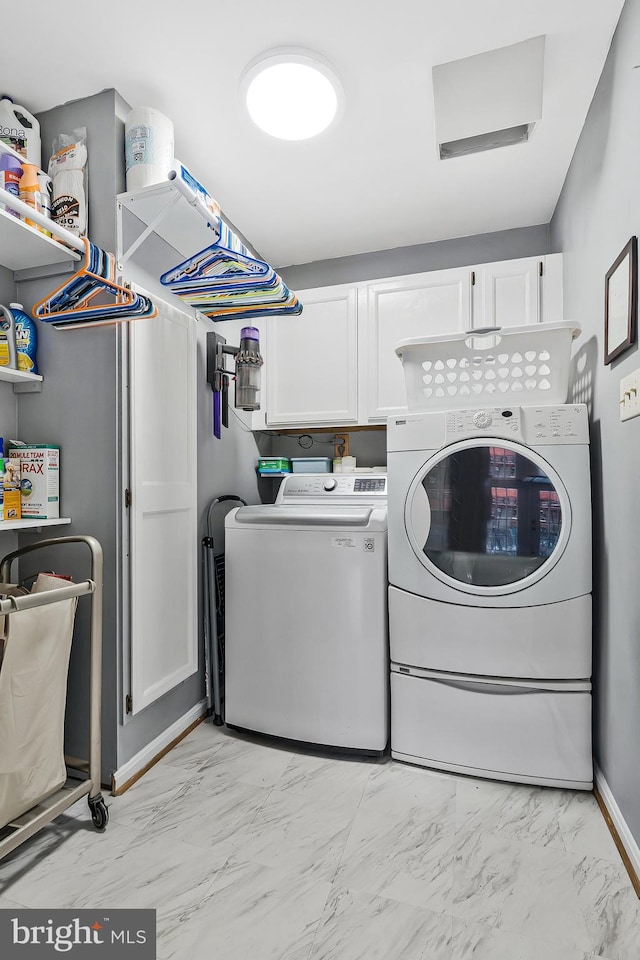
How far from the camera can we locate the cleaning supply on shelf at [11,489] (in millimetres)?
1723

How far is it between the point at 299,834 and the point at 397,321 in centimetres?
229

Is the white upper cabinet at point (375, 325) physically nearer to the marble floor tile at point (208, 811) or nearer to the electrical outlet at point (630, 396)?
the electrical outlet at point (630, 396)

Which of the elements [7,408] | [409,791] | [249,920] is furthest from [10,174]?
[409,791]

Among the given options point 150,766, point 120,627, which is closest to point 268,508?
point 120,627

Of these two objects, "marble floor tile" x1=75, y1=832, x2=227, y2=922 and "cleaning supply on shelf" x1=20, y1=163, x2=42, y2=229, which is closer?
"marble floor tile" x1=75, y1=832, x2=227, y2=922

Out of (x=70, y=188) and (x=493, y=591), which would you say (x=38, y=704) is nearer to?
(x=493, y=591)

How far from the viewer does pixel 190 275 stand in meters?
1.78

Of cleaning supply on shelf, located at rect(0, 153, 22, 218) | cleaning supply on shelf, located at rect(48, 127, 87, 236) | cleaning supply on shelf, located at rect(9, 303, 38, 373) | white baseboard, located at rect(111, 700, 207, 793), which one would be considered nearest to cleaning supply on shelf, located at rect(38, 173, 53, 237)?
cleaning supply on shelf, located at rect(48, 127, 87, 236)

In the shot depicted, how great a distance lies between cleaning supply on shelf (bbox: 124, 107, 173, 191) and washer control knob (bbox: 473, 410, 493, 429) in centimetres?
143

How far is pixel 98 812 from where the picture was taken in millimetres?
1566

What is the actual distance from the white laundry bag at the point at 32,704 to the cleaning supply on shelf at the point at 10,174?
4.05 feet

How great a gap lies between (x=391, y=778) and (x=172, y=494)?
141 centimetres

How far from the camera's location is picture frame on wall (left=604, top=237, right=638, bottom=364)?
140 centimetres

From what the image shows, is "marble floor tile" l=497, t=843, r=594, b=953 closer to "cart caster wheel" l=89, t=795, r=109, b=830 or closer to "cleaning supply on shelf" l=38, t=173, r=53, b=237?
"cart caster wheel" l=89, t=795, r=109, b=830
